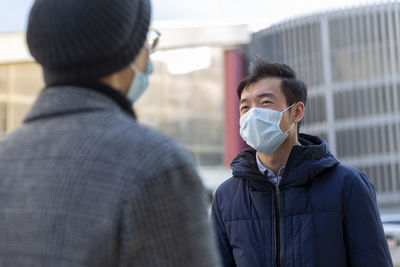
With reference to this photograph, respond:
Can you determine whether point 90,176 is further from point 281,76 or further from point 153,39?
point 281,76

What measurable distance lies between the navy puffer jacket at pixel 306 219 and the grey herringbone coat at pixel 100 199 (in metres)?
1.57

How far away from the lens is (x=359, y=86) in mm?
26531

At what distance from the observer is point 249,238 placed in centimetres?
264

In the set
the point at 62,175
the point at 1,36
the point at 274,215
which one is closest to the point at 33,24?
the point at 62,175

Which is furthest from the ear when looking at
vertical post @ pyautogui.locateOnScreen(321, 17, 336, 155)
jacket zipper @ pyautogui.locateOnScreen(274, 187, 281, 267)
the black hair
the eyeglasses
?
vertical post @ pyautogui.locateOnScreen(321, 17, 336, 155)

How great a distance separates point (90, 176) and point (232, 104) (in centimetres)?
2498

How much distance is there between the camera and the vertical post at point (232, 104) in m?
25.5

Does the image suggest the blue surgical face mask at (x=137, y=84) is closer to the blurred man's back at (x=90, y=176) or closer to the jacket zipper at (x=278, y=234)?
the blurred man's back at (x=90, y=176)

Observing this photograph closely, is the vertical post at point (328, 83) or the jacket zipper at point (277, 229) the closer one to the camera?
the jacket zipper at point (277, 229)

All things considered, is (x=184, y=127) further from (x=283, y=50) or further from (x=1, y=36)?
(x=1, y=36)

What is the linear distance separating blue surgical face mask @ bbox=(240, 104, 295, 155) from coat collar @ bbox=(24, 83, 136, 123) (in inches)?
78.8

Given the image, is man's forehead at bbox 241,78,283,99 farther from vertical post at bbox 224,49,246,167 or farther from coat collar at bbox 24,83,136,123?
vertical post at bbox 224,49,246,167

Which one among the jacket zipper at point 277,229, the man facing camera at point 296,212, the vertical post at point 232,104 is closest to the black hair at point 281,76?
the man facing camera at point 296,212

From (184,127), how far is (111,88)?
25049mm
